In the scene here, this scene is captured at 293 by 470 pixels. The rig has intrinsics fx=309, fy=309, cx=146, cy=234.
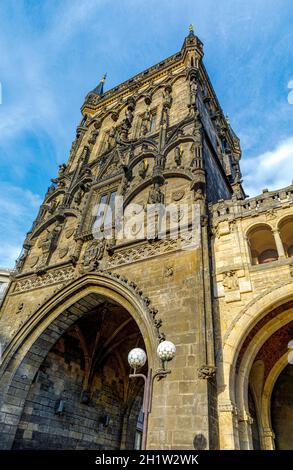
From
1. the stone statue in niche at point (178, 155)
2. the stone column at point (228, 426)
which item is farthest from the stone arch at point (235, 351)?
the stone statue in niche at point (178, 155)

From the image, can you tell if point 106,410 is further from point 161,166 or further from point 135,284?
point 161,166

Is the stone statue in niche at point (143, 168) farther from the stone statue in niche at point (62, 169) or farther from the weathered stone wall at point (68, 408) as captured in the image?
the weathered stone wall at point (68, 408)

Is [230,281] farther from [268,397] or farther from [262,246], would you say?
[268,397]

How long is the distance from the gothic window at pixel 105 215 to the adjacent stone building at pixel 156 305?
68 mm

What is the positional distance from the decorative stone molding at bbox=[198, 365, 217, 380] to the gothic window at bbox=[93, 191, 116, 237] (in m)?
7.08

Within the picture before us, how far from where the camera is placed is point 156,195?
12688 millimetres

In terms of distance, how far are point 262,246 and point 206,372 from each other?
580 centimetres

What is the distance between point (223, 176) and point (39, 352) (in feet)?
42.5

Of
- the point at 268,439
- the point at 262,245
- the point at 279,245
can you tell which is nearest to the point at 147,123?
the point at 262,245

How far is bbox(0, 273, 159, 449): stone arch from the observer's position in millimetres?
10102

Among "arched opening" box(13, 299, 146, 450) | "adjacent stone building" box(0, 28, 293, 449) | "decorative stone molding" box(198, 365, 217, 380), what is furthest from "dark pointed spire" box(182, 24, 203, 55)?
"decorative stone molding" box(198, 365, 217, 380)

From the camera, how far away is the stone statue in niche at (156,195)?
41.0 ft

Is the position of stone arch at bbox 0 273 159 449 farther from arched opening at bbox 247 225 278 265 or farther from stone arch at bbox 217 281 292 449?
arched opening at bbox 247 225 278 265

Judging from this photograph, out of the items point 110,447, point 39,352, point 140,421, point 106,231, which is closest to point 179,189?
point 106,231
